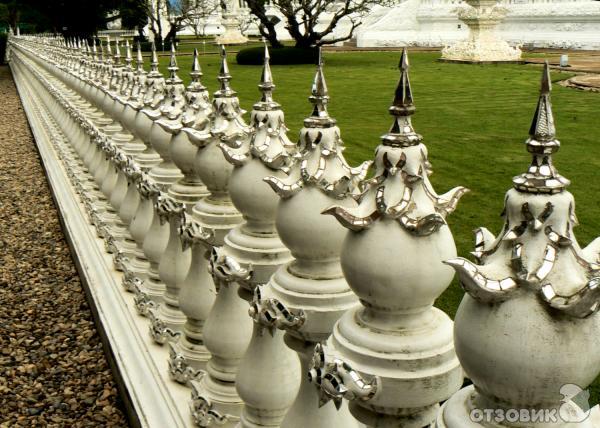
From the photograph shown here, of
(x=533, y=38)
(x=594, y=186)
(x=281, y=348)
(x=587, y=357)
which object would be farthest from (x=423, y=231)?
(x=533, y=38)

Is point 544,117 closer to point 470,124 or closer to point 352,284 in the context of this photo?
point 352,284

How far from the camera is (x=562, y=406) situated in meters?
1.26

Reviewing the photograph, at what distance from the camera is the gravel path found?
12.3ft

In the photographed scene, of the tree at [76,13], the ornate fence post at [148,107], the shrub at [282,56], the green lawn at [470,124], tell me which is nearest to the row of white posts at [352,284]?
the ornate fence post at [148,107]

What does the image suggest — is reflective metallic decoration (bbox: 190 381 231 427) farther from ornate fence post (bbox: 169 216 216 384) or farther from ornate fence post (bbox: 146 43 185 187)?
ornate fence post (bbox: 146 43 185 187)

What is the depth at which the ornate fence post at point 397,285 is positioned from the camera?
4.95 feet

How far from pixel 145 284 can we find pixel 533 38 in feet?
119

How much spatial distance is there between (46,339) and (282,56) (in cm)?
2784

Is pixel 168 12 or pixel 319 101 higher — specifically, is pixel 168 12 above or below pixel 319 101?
above

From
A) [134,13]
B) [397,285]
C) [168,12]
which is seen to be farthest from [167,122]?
[168,12]

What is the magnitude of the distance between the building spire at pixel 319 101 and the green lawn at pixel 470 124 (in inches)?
98.0

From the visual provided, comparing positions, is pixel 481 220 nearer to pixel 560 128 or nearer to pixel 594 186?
pixel 594 186

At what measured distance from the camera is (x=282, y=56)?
31.2 meters

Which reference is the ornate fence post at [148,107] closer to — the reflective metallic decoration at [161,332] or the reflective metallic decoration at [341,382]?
the reflective metallic decoration at [161,332]
